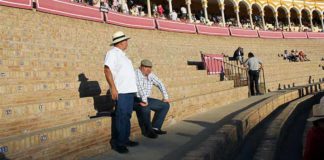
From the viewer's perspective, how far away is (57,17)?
14.3 m

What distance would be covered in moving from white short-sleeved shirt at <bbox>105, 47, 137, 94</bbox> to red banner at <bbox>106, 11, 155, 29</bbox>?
1260cm

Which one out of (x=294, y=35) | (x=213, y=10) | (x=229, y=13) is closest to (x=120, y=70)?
(x=294, y=35)

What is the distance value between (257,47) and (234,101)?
1884 centimetres

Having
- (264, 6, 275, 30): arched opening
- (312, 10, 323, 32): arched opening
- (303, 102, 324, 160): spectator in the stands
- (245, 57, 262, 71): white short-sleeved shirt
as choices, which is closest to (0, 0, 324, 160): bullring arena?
(245, 57, 262, 71): white short-sleeved shirt

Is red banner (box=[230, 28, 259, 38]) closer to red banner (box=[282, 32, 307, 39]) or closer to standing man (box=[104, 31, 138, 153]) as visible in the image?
red banner (box=[282, 32, 307, 39])

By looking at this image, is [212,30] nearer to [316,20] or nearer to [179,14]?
[179,14]

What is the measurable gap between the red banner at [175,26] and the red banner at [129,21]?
78cm

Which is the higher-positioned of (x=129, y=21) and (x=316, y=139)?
(x=129, y=21)

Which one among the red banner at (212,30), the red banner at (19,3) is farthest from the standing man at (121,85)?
the red banner at (212,30)

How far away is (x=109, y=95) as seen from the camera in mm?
7508

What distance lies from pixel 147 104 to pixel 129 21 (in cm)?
1345

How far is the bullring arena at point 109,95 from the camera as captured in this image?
521 centimetres

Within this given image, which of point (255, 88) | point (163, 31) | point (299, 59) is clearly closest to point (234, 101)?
point (255, 88)

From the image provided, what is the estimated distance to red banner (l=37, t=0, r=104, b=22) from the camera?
543 inches
